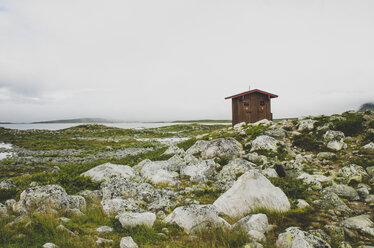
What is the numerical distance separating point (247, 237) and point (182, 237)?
63.4 inches

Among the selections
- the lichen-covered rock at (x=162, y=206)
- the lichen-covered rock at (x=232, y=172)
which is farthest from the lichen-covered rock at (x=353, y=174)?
the lichen-covered rock at (x=162, y=206)

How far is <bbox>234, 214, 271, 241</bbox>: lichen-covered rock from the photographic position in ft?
15.4

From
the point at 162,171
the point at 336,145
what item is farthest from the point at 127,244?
the point at 336,145

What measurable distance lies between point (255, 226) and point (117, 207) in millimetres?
4379

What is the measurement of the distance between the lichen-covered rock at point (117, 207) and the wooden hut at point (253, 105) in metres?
26.6

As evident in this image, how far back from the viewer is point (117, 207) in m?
6.57

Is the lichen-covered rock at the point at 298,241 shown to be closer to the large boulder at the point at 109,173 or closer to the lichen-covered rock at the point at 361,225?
the lichen-covered rock at the point at 361,225

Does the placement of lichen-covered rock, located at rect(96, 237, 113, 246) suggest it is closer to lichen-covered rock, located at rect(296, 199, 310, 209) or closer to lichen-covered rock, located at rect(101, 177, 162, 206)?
lichen-covered rock, located at rect(101, 177, 162, 206)

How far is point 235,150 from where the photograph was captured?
13.7 meters

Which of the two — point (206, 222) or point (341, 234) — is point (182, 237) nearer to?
point (206, 222)

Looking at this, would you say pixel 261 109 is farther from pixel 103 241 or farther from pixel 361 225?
pixel 103 241

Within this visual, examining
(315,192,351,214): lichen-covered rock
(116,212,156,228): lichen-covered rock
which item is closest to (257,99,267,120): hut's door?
(315,192,351,214): lichen-covered rock

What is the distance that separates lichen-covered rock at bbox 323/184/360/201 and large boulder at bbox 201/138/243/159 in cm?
622

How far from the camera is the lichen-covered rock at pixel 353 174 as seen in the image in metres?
8.01
